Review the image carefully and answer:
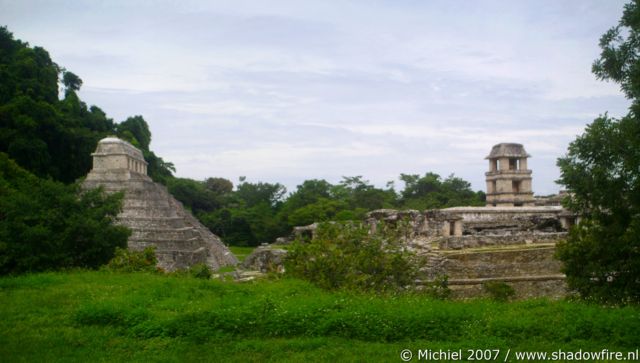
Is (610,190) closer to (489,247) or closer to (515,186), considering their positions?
(489,247)

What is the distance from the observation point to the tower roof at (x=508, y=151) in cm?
3069

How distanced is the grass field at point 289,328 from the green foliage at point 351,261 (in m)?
2.42

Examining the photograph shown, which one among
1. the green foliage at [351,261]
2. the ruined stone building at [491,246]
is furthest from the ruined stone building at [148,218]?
the green foliage at [351,261]

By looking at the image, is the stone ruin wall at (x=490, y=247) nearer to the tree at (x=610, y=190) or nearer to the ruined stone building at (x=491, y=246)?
the ruined stone building at (x=491, y=246)

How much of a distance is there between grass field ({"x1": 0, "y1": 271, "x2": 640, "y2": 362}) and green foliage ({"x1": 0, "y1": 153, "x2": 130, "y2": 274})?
2.92m

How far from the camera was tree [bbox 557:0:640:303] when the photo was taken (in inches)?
296

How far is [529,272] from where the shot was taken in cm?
1588

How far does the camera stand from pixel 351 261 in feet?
34.7

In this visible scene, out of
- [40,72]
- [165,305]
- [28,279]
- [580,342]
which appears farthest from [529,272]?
[40,72]

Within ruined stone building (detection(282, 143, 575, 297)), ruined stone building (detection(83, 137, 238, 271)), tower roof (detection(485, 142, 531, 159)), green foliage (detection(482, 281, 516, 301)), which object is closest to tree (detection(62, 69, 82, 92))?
ruined stone building (detection(83, 137, 238, 271))

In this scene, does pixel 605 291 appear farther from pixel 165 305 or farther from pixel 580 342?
pixel 165 305

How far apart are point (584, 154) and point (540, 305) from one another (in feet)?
7.98

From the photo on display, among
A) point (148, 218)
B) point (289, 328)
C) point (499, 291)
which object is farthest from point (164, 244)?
point (289, 328)

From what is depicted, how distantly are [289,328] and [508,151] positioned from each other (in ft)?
87.2
